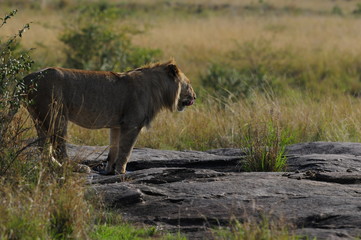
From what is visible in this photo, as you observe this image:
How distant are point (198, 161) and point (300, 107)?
4915 millimetres

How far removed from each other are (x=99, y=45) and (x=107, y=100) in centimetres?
1344

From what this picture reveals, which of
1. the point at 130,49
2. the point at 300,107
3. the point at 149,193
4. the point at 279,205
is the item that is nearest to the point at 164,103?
the point at 149,193

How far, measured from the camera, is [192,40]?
29.7 metres

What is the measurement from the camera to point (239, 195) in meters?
7.47

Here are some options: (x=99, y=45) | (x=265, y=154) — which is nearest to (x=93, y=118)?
(x=265, y=154)

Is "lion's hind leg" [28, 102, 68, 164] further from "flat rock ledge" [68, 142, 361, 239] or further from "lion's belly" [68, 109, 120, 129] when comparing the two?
"flat rock ledge" [68, 142, 361, 239]

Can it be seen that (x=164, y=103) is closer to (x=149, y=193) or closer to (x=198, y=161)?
(x=198, y=161)

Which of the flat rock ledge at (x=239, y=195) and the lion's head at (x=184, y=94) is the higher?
the lion's head at (x=184, y=94)

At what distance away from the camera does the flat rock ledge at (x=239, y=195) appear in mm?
6844

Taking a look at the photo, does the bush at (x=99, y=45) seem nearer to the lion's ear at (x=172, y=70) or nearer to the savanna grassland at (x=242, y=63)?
the savanna grassland at (x=242, y=63)

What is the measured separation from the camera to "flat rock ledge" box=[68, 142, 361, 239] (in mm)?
6844

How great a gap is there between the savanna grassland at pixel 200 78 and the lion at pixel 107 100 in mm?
414

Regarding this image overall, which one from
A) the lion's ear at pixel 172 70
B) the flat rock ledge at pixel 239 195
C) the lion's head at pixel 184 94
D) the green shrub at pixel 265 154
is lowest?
the flat rock ledge at pixel 239 195

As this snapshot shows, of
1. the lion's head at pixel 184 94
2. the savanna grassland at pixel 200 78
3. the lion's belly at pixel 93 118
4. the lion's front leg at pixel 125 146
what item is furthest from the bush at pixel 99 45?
the lion's front leg at pixel 125 146
